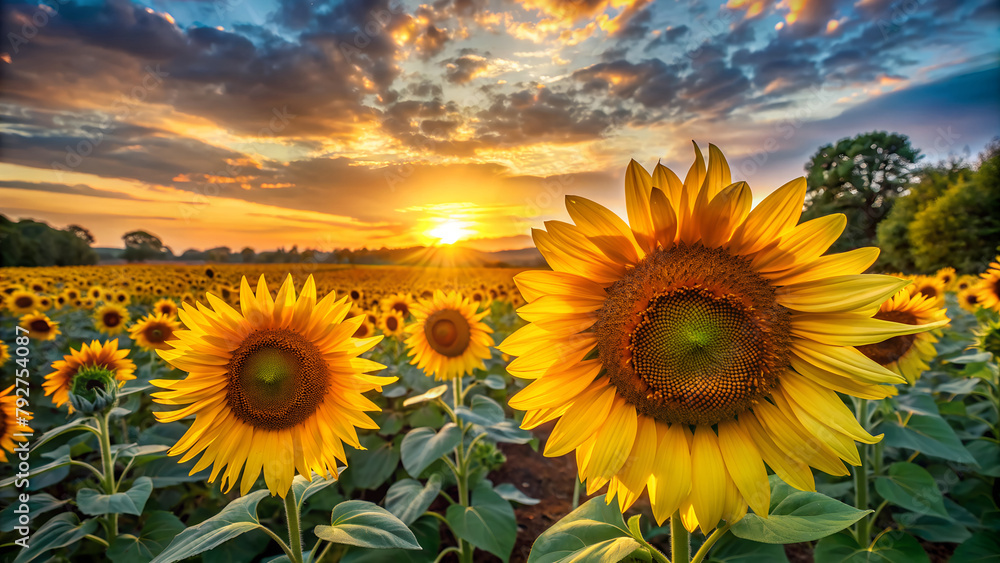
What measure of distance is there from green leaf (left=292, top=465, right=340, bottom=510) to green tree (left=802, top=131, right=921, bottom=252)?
54.7 m

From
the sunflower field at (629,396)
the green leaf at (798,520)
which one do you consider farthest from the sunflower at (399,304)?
the green leaf at (798,520)

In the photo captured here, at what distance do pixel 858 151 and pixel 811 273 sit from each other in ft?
204

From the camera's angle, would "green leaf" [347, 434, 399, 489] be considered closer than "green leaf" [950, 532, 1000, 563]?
No

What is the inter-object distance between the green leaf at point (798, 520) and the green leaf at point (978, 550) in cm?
301

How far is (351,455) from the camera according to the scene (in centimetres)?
452

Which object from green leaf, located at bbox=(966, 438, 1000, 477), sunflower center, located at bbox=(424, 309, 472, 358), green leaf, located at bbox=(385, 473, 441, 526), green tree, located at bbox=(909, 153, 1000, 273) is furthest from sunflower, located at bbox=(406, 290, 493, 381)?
green tree, located at bbox=(909, 153, 1000, 273)

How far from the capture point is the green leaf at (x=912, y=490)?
3.22 meters

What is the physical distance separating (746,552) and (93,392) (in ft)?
13.6

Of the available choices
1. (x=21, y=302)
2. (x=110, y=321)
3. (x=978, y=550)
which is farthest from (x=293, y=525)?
(x=21, y=302)

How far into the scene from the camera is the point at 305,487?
2383mm

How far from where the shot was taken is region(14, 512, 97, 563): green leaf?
8.57ft

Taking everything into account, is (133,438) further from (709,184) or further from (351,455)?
(709,184)

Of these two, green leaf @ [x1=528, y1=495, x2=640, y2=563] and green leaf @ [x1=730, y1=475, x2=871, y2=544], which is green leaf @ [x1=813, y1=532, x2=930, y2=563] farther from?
green leaf @ [x1=528, y1=495, x2=640, y2=563]

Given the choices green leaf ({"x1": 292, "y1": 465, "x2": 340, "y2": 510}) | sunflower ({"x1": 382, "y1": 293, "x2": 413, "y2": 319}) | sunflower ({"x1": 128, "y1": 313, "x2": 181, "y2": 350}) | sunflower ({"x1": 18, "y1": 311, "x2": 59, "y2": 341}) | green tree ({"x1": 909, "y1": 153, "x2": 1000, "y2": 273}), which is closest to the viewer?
green leaf ({"x1": 292, "y1": 465, "x2": 340, "y2": 510})
